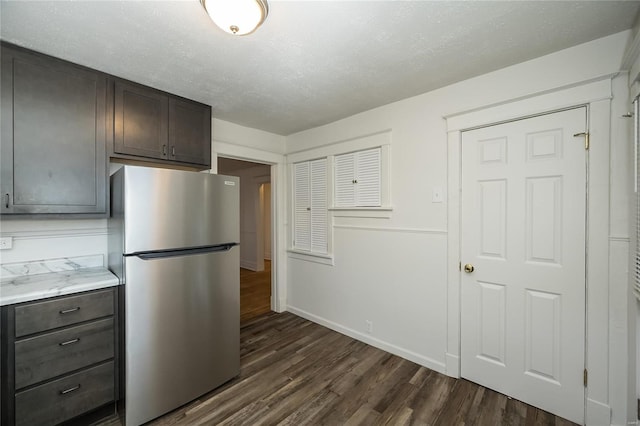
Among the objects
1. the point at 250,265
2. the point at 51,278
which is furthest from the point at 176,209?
the point at 250,265

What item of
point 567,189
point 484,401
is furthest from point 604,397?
point 567,189

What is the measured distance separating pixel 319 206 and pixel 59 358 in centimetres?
245

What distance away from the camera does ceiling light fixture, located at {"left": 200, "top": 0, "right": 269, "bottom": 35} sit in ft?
4.01

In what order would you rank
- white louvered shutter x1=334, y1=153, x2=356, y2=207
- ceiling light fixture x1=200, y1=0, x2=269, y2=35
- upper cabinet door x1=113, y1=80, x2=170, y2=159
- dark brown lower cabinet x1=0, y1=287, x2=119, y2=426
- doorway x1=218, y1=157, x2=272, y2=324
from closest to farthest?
ceiling light fixture x1=200, y1=0, x2=269, y2=35, dark brown lower cabinet x1=0, y1=287, x2=119, y2=426, upper cabinet door x1=113, y1=80, x2=170, y2=159, white louvered shutter x1=334, y1=153, x2=356, y2=207, doorway x1=218, y1=157, x2=272, y2=324

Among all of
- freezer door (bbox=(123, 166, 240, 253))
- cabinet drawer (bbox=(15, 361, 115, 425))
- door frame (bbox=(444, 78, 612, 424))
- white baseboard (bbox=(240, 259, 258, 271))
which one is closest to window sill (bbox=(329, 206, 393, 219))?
freezer door (bbox=(123, 166, 240, 253))

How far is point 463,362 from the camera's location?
2.18 metres

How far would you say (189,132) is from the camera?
2.39 m

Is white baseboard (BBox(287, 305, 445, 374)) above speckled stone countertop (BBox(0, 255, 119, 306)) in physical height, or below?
below

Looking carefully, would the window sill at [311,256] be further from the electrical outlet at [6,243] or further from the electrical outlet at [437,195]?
the electrical outlet at [6,243]

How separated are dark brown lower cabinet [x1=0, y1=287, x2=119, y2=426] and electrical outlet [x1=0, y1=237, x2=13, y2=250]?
0.69m

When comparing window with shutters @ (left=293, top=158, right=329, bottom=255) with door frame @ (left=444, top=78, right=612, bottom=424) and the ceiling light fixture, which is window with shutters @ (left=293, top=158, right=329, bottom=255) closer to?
the ceiling light fixture

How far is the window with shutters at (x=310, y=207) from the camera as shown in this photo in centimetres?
320

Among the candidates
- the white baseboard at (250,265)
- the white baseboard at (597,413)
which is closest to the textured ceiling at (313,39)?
the white baseboard at (597,413)

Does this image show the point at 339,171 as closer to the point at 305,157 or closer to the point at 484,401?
the point at 305,157
